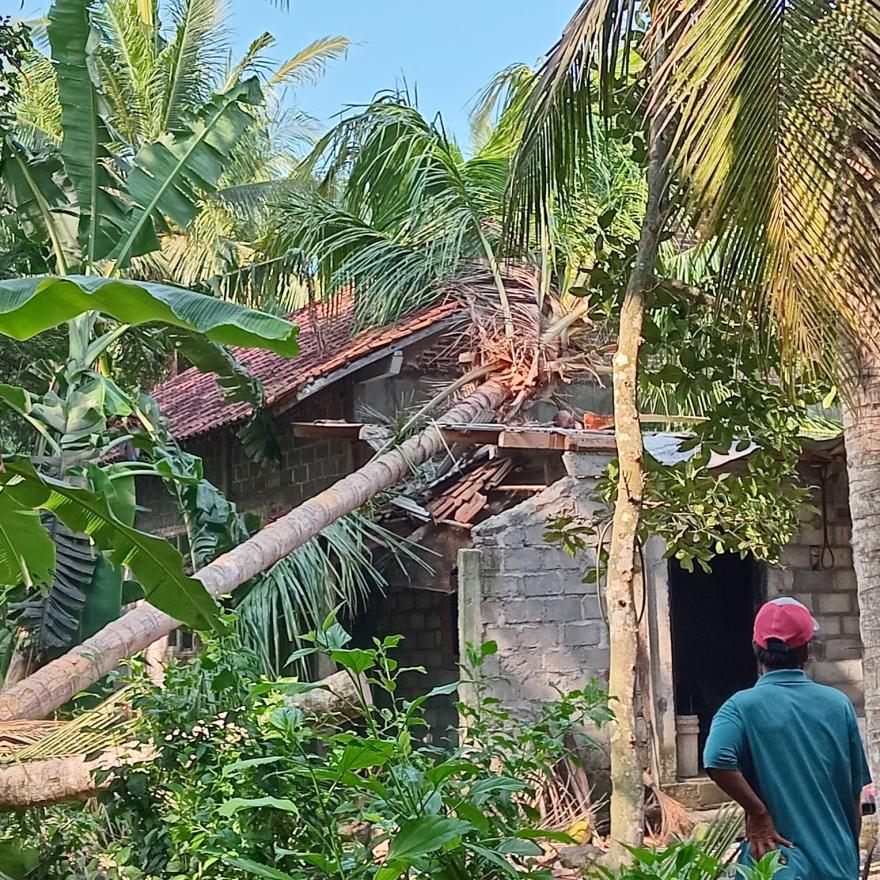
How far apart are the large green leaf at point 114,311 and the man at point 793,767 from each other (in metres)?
1.67

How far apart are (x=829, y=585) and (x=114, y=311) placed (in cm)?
786

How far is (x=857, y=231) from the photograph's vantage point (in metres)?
3.66

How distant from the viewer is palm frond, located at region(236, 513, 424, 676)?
8.52 m

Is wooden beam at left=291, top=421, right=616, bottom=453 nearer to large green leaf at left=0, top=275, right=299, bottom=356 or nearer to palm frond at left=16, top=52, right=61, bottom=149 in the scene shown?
large green leaf at left=0, top=275, right=299, bottom=356

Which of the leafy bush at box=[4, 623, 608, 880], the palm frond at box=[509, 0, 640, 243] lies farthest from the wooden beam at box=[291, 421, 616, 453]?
the leafy bush at box=[4, 623, 608, 880]

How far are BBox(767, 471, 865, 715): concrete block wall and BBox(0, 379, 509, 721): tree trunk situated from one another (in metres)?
2.71

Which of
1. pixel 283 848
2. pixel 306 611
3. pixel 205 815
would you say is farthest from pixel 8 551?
pixel 306 611

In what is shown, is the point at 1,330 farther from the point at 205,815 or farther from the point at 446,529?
the point at 446,529

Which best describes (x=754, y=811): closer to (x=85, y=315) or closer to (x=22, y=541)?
(x=22, y=541)

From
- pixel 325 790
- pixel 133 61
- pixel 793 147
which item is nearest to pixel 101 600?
pixel 325 790

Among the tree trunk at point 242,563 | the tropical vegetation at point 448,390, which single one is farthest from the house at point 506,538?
the tropical vegetation at point 448,390

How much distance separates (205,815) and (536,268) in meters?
6.91

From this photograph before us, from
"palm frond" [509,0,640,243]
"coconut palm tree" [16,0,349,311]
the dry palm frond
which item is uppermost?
"coconut palm tree" [16,0,349,311]

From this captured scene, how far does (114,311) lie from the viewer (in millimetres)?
3084
